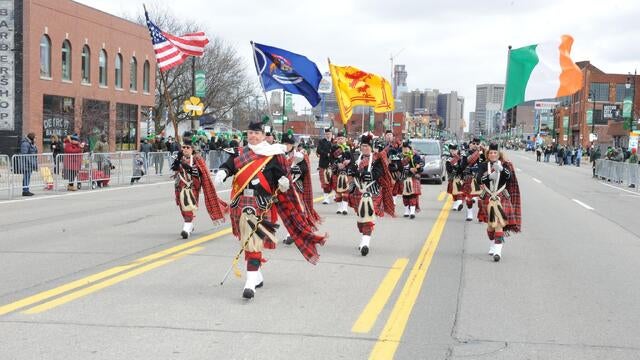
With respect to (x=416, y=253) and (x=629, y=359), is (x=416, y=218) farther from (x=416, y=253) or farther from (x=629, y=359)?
(x=629, y=359)

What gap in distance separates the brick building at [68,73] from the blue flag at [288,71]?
18.5 m

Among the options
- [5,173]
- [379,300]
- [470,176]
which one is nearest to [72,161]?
[5,173]

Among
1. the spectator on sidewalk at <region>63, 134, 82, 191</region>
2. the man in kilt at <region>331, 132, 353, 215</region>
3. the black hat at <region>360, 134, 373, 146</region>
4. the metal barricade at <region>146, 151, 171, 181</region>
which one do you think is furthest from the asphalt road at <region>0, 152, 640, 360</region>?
the metal barricade at <region>146, 151, 171, 181</region>

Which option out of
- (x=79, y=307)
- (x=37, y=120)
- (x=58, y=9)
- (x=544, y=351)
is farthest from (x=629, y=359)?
(x=58, y=9)

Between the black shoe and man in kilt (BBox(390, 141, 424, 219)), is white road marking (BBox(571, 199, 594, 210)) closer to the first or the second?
man in kilt (BBox(390, 141, 424, 219))

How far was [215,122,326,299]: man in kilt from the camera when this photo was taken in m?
7.27

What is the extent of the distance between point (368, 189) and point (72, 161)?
45.0ft

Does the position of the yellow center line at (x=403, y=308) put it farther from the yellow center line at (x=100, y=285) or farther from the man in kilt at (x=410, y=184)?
the man in kilt at (x=410, y=184)

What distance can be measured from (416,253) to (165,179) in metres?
19.2

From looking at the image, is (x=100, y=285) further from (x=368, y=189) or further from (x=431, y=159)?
(x=431, y=159)

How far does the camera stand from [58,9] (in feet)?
117

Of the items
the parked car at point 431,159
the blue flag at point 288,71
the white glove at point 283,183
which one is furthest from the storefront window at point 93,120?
the white glove at point 283,183

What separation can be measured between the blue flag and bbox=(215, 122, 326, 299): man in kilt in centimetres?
858

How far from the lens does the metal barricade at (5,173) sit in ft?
61.9
